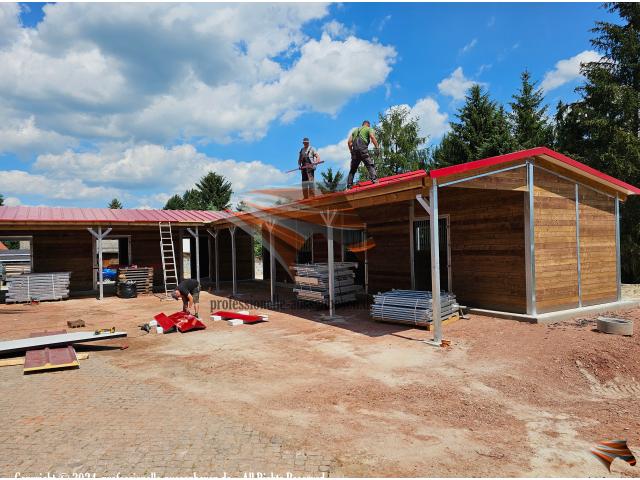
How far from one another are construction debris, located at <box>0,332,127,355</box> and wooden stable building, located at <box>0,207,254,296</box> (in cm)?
750

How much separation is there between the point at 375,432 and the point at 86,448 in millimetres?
2645

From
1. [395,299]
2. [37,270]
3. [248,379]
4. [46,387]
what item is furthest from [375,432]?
[37,270]

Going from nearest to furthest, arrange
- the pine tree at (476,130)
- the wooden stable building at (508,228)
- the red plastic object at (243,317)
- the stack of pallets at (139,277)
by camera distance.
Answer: the wooden stable building at (508,228) → the red plastic object at (243,317) → the stack of pallets at (139,277) → the pine tree at (476,130)

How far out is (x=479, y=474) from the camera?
3.32 meters

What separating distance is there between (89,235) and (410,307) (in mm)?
14853

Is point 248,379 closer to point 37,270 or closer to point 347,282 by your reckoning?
point 347,282

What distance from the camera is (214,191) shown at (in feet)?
159

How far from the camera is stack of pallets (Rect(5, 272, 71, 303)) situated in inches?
594

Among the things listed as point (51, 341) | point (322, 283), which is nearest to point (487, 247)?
point (322, 283)

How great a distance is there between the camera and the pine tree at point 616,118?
18.6 metres

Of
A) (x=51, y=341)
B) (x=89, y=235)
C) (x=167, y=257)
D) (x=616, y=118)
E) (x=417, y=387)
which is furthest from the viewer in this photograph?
(x=616, y=118)

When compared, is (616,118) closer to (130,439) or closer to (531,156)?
(531,156)

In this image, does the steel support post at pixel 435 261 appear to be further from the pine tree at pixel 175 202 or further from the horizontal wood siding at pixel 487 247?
the pine tree at pixel 175 202

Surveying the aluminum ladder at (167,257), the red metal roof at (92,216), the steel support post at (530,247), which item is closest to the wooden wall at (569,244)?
the steel support post at (530,247)
